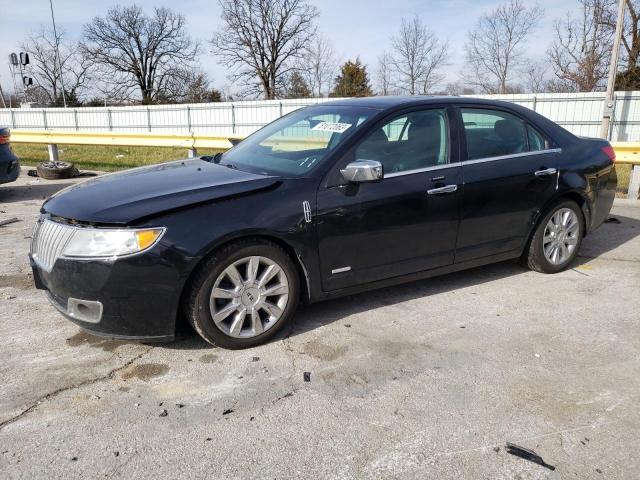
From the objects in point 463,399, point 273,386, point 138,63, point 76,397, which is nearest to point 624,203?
point 463,399

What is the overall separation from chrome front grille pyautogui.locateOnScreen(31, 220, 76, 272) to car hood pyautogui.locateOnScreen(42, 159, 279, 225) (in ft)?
0.27

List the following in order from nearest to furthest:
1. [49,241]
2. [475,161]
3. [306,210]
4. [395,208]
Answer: [49,241] → [306,210] → [395,208] → [475,161]

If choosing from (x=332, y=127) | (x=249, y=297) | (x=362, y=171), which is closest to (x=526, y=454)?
(x=249, y=297)

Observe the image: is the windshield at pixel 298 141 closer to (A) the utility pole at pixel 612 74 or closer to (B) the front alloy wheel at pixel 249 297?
(B) the front alloy wheel at pixel 249 297

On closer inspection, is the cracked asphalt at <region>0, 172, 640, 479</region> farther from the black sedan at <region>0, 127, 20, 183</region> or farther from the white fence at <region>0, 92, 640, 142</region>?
the white fence at <region>0, 92, 640, 142</region>

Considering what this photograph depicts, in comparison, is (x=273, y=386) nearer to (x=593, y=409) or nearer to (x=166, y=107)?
(x=593, y=409)

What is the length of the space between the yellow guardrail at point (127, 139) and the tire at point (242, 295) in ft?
24.9

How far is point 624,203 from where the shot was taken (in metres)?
8.14

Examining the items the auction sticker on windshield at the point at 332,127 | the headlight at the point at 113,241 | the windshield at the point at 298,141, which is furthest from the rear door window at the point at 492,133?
the headlight at the point at 113,241

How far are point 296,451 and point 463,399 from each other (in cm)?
99

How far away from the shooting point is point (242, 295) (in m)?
3.42

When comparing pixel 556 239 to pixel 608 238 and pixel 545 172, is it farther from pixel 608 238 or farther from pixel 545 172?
pixel 608 238

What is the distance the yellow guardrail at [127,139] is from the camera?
10.9m

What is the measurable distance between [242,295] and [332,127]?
4.90 feet
